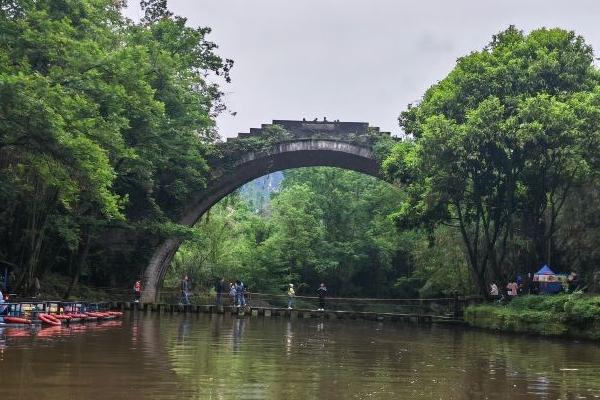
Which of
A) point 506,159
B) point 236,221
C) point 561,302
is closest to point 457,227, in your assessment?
point 506,159

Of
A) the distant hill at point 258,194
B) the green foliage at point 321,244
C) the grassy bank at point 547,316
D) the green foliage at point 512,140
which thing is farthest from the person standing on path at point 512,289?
the distant hill at point 258,194

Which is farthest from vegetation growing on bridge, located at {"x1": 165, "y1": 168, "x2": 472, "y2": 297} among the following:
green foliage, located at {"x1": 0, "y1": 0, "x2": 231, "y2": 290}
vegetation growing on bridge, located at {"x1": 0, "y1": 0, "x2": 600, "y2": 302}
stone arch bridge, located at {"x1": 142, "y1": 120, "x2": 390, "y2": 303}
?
green foliage, located at {"x1": 0, "y1": 0, "x2": 231, "y2": 290}

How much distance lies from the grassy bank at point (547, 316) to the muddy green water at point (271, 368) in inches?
122

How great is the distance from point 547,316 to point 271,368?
13.0 metres

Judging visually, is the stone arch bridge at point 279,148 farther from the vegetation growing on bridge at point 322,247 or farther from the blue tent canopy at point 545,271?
the blue tent canopy at point 545,271

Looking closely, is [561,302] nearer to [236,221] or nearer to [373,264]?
[373,264]

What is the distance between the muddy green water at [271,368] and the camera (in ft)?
26.6

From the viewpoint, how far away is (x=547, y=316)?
2081 cm

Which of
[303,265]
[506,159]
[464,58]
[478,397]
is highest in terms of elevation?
[464,58]

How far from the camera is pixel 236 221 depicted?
170 feet

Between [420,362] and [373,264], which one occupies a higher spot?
[373,264]

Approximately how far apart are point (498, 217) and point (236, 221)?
2922 centimetres

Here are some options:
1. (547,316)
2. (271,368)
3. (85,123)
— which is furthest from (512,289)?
(271,368)

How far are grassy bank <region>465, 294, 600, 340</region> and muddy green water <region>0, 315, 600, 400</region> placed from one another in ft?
10.2
